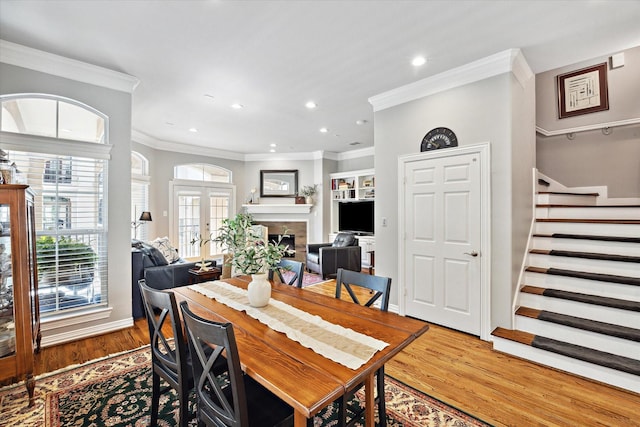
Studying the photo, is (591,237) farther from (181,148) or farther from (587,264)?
(181,148)

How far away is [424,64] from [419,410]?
3.03m

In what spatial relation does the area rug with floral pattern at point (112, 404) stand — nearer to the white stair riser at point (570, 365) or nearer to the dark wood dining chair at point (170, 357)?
the dark wood dining chair at point (170, 357)

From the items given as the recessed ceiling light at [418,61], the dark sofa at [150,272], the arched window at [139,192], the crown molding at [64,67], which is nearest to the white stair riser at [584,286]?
the recessed ceiling light at [418,61]

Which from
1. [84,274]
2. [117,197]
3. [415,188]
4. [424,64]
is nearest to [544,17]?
[424,64]

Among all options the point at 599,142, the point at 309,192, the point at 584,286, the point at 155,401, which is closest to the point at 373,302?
the point at 155,401

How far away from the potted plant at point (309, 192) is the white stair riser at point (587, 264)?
16.2 ft

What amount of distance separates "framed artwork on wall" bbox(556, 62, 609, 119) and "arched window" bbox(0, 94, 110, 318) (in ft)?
19.5

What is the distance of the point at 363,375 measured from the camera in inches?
44.2

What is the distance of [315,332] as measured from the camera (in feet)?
4.83

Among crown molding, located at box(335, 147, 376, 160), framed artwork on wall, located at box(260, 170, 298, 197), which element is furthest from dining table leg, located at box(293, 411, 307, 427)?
framed artwork on wall, located at box(260, 170, 298, 197)

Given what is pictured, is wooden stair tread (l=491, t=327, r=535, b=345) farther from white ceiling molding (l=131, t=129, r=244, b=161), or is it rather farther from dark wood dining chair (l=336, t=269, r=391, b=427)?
white ceiling molding (l=131, t=129, r=244, b=161)

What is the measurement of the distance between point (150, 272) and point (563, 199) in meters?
5.30

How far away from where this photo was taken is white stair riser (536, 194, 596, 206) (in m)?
3.59

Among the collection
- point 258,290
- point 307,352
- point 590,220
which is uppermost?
point 590,220
